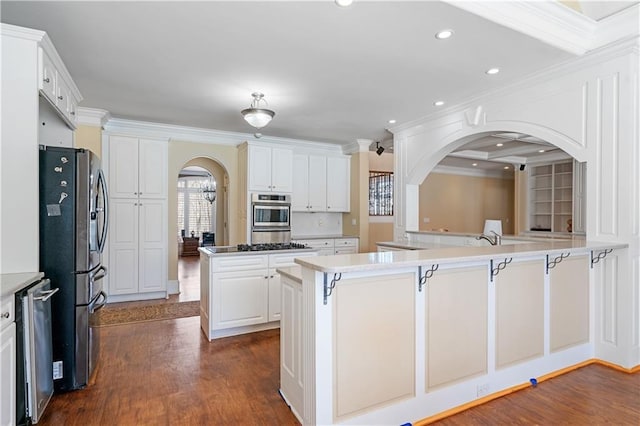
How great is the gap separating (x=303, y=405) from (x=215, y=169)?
605cm

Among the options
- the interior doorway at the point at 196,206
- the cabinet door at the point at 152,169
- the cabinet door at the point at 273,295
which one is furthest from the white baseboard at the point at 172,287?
the interior doorway at the point at 196,206

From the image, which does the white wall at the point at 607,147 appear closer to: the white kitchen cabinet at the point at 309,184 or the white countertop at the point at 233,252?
the white countertop at the point at 233,252

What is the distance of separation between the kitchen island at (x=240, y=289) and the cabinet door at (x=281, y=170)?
6.64ft

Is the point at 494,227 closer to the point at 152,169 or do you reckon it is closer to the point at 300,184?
the point at 300,184

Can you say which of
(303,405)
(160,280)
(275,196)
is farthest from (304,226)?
(303,405)

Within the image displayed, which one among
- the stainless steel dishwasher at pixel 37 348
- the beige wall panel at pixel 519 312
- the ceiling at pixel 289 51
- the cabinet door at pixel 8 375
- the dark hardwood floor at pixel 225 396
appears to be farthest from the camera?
the beige wall panel at pixel 519 312

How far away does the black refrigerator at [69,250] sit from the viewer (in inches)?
92.9

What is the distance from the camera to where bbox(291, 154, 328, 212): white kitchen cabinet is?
6.24 meters

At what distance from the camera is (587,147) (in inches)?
113

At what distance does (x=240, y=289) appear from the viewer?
3.60m

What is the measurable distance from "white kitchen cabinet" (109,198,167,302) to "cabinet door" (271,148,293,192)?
1747 mm

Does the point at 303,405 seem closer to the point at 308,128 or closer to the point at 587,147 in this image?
the point at 587,147

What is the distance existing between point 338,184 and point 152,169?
3.27 m

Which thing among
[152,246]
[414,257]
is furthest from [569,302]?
[152,246]
